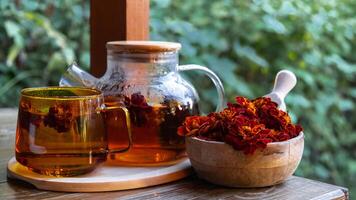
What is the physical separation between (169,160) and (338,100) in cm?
179

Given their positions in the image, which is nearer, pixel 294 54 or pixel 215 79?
pixel 215 79

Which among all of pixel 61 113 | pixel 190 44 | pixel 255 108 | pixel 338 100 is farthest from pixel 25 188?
pixel 338 100

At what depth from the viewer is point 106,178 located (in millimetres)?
733

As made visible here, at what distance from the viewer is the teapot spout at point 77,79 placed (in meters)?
0.85

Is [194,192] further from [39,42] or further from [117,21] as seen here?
[39,42]

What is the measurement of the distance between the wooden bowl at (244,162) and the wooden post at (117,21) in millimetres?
323

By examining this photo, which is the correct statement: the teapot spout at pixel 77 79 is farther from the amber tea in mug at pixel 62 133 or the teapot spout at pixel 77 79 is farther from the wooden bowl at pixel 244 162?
the wooden bowl at pixel 244 162

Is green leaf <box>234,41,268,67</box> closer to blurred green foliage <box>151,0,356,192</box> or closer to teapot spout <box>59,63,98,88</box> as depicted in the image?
blurred green foliage <box>151,0,356,192</box>

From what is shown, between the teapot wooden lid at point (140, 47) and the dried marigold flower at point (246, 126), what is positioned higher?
the teapot wooden lid at point (140, 47)

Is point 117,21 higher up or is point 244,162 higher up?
point 117,21

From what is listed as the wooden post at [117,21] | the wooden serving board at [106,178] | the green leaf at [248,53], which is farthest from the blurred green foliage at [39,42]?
the wooden serving board at [106,178]

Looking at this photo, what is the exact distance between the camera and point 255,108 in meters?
0.77

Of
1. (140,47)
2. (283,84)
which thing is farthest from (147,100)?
(283,84)

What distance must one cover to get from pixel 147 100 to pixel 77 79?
0.13 meters
